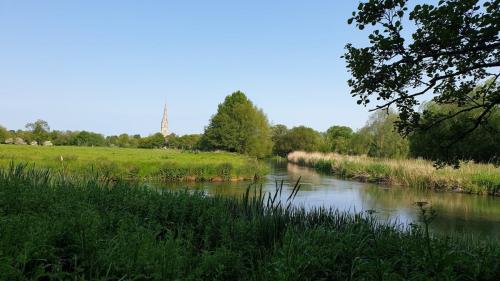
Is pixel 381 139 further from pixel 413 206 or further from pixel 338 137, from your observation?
pixel 338 137

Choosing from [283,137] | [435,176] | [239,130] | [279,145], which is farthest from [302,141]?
[435,176]

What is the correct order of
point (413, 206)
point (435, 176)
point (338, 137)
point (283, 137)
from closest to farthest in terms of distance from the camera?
point (413, 206) → point (435, 176) → point (283, 137) → point (338, 137)

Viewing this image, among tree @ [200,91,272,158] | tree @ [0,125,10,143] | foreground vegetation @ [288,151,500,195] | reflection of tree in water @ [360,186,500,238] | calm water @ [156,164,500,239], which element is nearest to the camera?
reflection of tree in water @ [360,186,500,238]

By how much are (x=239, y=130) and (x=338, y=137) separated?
1630 inches

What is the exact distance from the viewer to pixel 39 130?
82.7 meters

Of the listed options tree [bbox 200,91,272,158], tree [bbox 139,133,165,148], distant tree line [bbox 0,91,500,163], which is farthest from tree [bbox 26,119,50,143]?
tree [bbox 200,91,272,158]

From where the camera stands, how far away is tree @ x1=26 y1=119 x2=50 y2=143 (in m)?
74.4

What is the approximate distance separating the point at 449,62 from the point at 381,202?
13.2 metres

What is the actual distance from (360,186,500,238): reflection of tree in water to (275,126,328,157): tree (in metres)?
50.6

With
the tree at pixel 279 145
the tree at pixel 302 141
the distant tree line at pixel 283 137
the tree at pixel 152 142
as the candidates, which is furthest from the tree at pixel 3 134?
the tree at pixel 302 141

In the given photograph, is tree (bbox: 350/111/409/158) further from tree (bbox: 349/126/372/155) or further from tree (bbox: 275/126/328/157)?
tree (bbox: 275/126/328/157)

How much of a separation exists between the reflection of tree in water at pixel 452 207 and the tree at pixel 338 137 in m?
47.4

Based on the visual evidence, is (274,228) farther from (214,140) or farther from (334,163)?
(214,140)

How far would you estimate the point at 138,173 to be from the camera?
75.5ft
